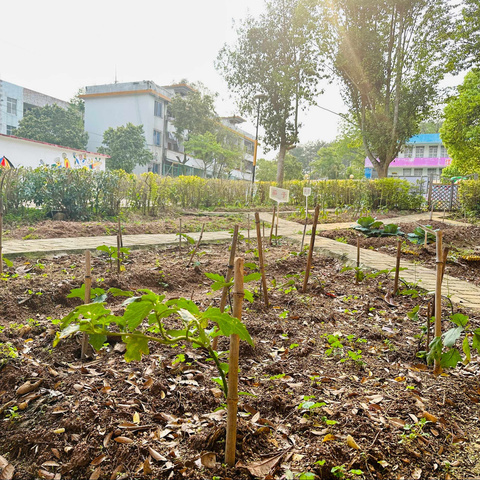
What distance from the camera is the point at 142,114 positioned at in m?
35.3

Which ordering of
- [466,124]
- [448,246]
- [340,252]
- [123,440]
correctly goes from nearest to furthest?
[123,440] → [448,246] → [340,252] → [466,124]

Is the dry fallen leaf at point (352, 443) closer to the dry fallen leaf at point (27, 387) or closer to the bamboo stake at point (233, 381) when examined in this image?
the bamboo stake at point (233, 381)

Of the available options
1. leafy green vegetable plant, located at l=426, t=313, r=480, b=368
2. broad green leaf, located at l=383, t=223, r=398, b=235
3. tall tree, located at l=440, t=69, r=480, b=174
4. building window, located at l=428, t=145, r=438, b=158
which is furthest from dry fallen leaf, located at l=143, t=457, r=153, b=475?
building window, located at l=428, t=145, r=438, b=158

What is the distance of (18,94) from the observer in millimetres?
31938

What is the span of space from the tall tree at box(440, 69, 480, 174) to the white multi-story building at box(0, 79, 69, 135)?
3220 centimetres

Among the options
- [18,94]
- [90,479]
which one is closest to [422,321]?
[90,479]

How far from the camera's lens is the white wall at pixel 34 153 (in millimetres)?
19234

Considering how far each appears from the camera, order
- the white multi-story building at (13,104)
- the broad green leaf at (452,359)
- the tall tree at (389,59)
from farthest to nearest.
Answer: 1. the white multi-story building at (13,104)
2. the tall tree at (389,59)
3. the broad green leaf at (452,359)

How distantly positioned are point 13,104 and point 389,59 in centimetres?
2995

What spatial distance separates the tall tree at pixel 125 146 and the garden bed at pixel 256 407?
29.6 meters

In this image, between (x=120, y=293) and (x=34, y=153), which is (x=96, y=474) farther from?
(x=34, y=153)

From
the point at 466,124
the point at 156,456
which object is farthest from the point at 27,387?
the point at 466,124

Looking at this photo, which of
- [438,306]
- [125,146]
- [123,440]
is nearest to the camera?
[123,440]

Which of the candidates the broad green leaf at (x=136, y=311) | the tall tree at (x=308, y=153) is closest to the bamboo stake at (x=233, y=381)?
the broad green leaf at (x=136, y=311)
